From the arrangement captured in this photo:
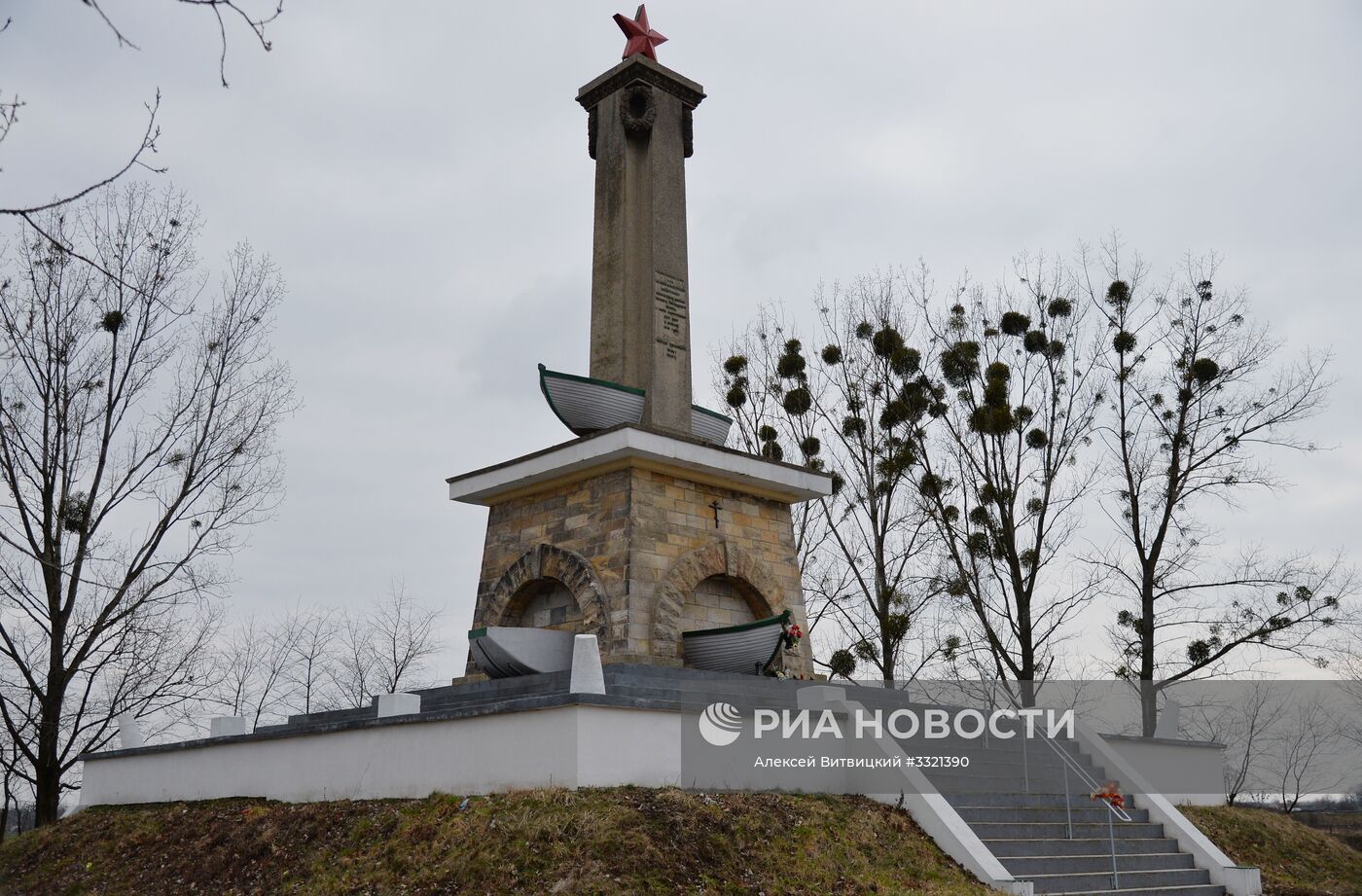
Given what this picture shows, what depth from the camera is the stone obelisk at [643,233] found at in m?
15.0

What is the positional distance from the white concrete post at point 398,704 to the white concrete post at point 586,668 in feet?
7.04

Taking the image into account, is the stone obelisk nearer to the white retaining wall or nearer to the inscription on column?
the inscription on column

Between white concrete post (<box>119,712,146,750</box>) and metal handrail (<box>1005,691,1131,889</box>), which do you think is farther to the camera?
white concrete post (<box>119,712,146,750</box>)

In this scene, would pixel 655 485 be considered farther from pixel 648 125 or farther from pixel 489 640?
pixel 648 125

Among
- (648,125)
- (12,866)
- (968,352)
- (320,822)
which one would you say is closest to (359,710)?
(320,822)

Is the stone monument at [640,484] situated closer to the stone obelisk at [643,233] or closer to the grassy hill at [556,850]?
the stone obelisk at [643,233]

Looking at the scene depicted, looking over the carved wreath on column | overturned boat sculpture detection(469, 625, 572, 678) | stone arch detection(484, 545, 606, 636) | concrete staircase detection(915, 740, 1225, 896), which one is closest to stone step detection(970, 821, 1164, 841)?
concrete staircase detection(915, 740, 1225, 896)

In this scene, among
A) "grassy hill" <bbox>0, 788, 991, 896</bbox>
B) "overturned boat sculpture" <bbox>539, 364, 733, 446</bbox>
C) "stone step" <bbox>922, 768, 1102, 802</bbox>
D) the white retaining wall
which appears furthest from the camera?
"overturned boat sculpture" <bbox>539, 364, 733, 446</bbox>

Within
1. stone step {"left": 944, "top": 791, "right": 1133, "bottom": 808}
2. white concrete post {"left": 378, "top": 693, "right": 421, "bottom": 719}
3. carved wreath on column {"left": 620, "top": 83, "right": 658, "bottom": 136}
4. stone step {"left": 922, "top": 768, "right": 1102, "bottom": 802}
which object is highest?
carved wreath on column {"left": 620, "top": 83, "right": 658, "bottom": 136}

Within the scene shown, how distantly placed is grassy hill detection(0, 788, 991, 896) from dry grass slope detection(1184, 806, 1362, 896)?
5.53 metres

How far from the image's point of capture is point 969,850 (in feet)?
32.5

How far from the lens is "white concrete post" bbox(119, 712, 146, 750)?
14891 mm

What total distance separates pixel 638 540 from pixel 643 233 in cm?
456

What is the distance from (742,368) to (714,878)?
17.8 meters
